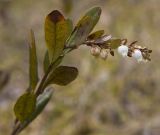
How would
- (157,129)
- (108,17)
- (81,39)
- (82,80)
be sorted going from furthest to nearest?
(108,17) < (82,80) < (157,129) < (81,39)

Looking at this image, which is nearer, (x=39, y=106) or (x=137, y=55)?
(x=137, y=55)

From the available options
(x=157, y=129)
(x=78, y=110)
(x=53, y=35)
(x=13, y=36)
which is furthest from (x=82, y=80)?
(x=53, y=35)

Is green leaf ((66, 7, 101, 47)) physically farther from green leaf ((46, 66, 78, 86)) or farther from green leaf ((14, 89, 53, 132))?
green leaf ((14, 89, 53, 132))

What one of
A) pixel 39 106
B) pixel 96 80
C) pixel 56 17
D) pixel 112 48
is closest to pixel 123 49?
pixel 112 48

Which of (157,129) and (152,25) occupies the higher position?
(152,25)

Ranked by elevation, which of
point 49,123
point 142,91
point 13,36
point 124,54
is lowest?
point 124,54

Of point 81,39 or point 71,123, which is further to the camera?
point 71,123

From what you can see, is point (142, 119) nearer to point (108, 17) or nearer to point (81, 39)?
point (108, 17)

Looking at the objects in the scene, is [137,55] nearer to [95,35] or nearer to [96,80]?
[95,35]

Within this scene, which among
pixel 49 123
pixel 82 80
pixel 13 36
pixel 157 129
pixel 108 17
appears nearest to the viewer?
pixel 49 123
